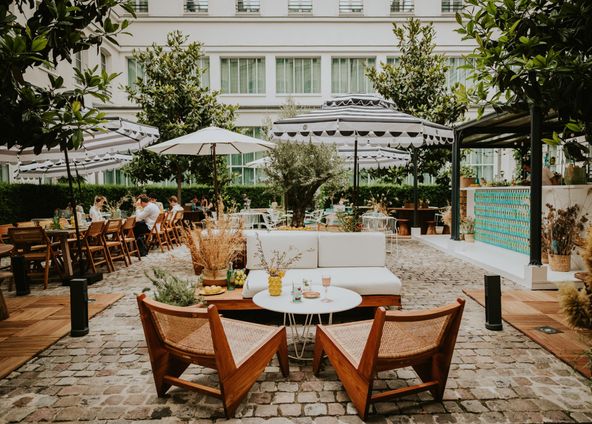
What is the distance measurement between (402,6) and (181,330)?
2387 cm

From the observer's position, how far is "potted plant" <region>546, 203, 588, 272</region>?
7.23m

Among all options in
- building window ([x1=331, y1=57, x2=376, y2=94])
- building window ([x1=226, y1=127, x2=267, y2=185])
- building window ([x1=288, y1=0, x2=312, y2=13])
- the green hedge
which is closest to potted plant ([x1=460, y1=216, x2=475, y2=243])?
the green hedge

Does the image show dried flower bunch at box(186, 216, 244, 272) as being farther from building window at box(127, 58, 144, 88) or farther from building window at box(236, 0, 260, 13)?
building window at box(236, 0, 260, 13)

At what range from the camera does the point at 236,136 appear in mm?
8172

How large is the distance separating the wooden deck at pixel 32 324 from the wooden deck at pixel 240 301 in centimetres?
177

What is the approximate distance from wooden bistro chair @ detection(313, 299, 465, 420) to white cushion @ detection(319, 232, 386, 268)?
2.54 meters

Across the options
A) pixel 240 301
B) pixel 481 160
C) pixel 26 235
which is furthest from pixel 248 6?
pixel 240 301

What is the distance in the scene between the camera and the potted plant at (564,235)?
7234mm

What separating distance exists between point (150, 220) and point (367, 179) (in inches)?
520

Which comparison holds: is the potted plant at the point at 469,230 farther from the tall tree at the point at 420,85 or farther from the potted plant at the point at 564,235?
the potted plant at the point at 564,235

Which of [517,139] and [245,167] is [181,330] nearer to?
[517,139]

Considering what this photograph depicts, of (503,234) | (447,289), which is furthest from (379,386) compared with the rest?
(503,234)

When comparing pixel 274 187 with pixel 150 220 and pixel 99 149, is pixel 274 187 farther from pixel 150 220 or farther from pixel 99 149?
pixel 99 149

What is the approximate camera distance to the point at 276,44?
22.0m
